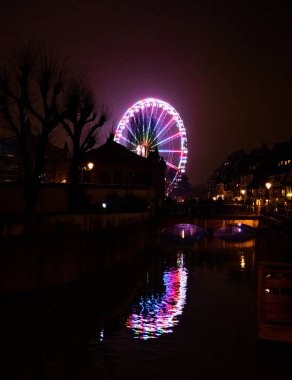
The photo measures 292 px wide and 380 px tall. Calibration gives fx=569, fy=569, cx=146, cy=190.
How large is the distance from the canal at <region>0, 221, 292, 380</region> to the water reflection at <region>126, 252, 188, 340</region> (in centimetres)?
4

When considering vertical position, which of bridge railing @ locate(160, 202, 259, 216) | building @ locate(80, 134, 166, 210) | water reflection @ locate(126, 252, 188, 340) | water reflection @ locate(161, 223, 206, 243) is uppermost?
building @ locate(80, 134, 166, 210)

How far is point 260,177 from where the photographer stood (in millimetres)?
93625

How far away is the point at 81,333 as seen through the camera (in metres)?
19.0

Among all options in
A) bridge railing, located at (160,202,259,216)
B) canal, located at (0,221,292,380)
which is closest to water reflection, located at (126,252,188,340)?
canal, located at (0,221,292,380)

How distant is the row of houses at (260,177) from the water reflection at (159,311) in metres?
19.7

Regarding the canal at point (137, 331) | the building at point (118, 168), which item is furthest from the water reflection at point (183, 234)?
the canal at point (137, 331)

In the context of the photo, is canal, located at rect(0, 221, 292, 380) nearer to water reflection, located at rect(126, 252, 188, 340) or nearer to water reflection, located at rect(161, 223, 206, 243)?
water reflection, located at rect(126, 252, 188, 340)

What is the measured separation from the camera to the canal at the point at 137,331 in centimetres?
1523

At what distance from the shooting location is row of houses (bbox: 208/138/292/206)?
7622 centimetres

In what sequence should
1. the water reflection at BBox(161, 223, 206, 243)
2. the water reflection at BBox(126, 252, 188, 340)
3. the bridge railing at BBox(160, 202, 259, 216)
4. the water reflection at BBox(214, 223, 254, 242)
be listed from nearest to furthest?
the water reflection at BBox(126, 252, 188, 340) → the bridge railing at BBox(160, 202, 259, 216) → the water reflection at BBox(214, 223, 254, 242) → the water reflection at BBox(161, 223, 206, 243)

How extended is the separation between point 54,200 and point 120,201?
6.79m

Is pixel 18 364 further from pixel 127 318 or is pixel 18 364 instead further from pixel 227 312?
pixel 227 312

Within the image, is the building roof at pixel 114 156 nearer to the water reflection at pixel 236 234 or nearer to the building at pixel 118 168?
the building at pixel 118 168

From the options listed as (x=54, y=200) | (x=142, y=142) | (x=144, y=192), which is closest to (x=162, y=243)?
(x=144, y=192)
